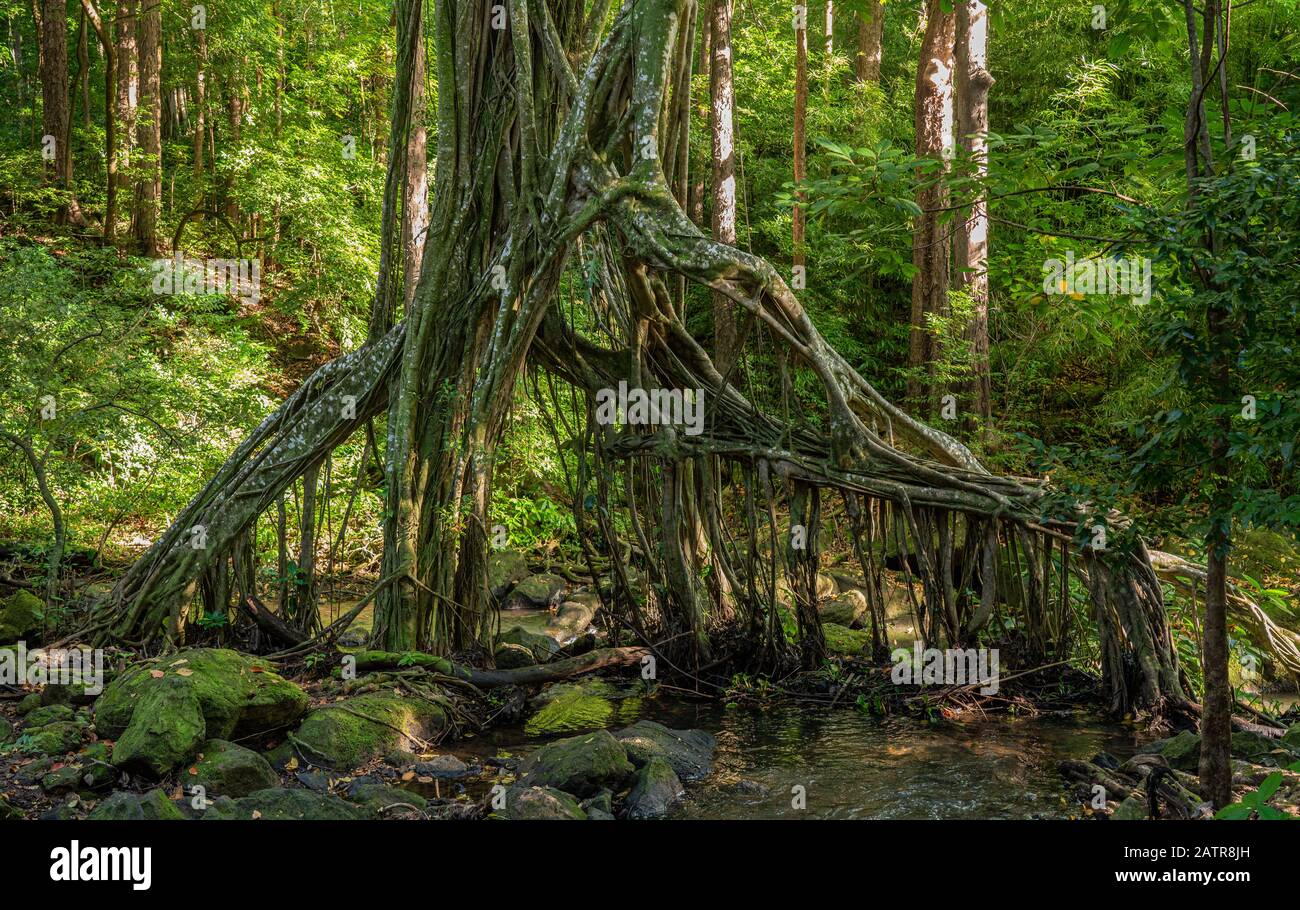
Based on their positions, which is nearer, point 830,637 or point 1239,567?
point 830,637

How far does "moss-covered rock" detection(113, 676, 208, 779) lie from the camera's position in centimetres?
476

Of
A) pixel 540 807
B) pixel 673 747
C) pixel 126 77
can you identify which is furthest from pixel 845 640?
pixel 126 77

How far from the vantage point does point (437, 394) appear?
23.3 feet

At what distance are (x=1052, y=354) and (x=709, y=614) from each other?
806 centimetres

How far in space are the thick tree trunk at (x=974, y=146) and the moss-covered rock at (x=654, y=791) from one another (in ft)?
24.4

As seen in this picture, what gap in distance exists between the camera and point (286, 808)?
4180 millimetres

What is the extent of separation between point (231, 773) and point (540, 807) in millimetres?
1559

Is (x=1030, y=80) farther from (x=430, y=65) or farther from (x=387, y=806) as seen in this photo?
(x=387, y=806)

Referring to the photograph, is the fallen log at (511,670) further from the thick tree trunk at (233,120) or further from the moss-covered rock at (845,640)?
the thick tree trunk at (233,120)

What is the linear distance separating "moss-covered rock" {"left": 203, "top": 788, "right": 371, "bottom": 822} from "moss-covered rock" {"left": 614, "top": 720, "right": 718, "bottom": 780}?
152 centimetres

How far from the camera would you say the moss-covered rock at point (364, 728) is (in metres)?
5.40

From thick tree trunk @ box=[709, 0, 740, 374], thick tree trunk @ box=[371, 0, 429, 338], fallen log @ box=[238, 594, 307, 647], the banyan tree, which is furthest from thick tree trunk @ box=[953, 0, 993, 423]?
fallen log @ box=[238, 594, 307, 647]

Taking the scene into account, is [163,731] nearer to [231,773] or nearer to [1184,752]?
[231,773]

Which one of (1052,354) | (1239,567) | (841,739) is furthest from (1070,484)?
(1052,354)
